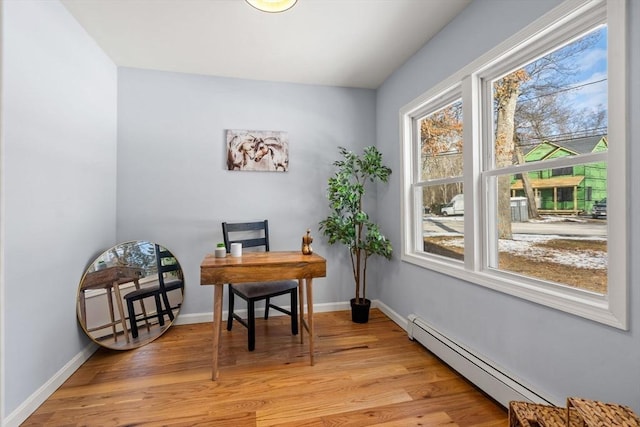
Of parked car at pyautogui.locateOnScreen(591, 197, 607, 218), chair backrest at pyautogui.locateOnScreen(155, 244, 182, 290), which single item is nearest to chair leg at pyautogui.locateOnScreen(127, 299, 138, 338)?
chair backrest at pyautogui.locateOnScreen(155, 244, 182, 290)

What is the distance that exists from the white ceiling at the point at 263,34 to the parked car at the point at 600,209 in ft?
4.82

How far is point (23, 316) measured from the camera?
1606mm

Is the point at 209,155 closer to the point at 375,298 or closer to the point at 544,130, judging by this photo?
the point at 375,298

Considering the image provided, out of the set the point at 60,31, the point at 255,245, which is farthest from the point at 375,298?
the point at 60,31

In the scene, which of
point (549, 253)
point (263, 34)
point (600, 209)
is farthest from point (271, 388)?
point (263, 34)

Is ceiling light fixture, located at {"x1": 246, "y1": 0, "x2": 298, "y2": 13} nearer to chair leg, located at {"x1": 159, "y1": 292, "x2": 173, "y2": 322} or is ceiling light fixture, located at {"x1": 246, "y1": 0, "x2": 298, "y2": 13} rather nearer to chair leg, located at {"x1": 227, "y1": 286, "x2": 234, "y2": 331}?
chair leg, located at {"x1": 227, "y1": 286, "x2": 234, "y2": 331}

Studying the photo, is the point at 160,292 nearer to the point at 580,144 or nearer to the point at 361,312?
the point at 361,312

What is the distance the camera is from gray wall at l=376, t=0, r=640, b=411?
1.15 metres

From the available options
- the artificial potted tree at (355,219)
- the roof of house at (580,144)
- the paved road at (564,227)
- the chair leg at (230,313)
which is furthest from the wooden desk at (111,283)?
the roof of house at (580,144)

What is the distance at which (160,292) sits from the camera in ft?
8.64

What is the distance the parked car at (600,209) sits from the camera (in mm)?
1328

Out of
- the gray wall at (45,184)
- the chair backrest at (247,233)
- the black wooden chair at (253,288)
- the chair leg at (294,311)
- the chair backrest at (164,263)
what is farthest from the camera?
the chair backrest at (247,233)

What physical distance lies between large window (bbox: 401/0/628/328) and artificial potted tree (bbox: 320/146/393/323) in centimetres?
65

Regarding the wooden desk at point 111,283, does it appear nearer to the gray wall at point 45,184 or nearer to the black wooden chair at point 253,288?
the gray wall at point 45,184
